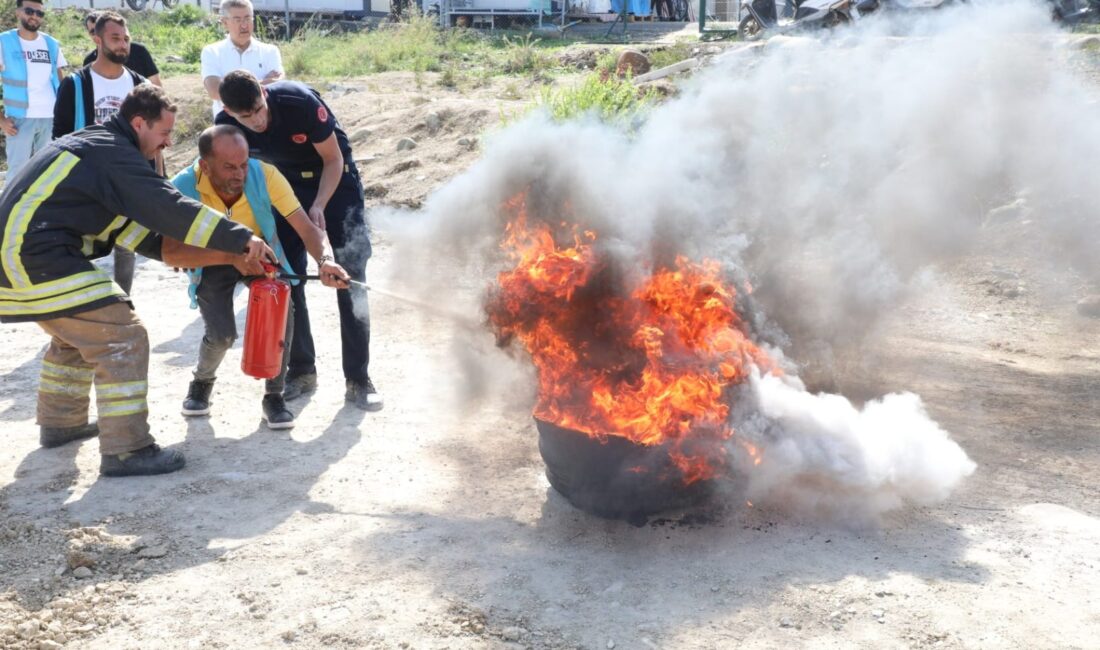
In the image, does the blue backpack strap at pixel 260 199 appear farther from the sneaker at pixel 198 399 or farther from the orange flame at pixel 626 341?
the orange flame at pixel 626 341

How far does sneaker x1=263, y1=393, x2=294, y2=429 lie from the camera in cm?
571

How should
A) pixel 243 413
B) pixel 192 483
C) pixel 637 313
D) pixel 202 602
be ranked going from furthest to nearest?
pixel 243 413
pixel 192 483
pixel 637 313
pixel 202 602

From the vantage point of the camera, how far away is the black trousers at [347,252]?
5.90 metres

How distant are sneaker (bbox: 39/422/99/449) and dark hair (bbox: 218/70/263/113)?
6.54ft

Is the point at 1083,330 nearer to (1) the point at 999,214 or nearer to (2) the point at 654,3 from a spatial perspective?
(1) the point at 999,214

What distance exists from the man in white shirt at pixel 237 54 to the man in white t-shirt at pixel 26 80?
5.86 feet

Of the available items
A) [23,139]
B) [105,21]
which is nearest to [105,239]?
[105,21]

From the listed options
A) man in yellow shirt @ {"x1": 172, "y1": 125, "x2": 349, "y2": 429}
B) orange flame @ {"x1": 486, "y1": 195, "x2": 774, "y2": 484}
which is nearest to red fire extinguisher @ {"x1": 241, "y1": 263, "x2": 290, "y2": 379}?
man in yellow shirt @ {"x1": 172, "y1": 125, "x2": 349, "y2": 429}

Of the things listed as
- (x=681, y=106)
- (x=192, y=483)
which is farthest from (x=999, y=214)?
(x=192, y=483)

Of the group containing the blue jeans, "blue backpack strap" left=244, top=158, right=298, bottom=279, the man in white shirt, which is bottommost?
"blue backpack strap" left=244, top=158, right=298, bottom=279

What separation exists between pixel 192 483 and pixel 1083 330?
6313mm

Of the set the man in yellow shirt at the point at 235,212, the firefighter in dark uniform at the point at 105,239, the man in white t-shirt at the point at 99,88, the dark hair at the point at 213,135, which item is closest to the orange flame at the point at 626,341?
the man in yellow shirt at the point at 235,212

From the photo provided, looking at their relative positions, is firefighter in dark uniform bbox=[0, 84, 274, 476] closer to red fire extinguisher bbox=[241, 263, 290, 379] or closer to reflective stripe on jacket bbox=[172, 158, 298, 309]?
red fire extinguisher bbox=[241, 263, 290, 379]

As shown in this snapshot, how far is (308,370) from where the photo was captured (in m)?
6.29
